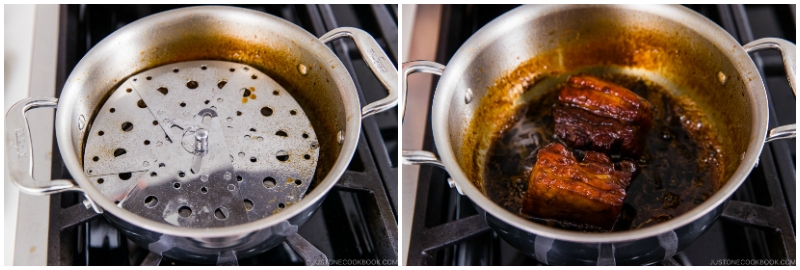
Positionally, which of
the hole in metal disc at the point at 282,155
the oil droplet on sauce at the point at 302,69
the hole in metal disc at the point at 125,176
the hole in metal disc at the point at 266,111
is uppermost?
the oil droplet on sauce at the point at 302,69

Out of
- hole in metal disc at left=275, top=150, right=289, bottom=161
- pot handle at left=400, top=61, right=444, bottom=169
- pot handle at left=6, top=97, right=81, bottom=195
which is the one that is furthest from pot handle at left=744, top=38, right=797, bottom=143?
pot handle at left=6, top=97, right=81, bottom=195

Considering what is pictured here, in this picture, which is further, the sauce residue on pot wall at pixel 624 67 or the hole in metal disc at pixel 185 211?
the sauce residue on pot wall at pixel 624 67

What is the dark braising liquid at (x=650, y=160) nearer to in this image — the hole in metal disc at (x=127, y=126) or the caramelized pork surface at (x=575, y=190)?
the caramelized pork surface at (x=575, y=190)

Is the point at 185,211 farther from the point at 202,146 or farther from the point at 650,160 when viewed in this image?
the point at 650,160

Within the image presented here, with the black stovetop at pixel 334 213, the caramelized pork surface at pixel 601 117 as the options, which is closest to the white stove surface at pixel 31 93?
the black stovetop at pixel 334 213

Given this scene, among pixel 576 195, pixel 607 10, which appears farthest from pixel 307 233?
pixel 607 10

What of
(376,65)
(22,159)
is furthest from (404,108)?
(22,159)

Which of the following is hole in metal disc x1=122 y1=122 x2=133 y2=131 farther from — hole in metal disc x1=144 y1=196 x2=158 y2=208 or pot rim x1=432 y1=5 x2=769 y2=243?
pot rim x1=432 y1=5 x2=769 y2=243
